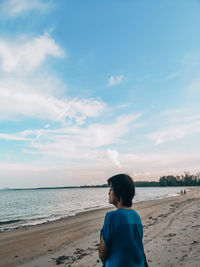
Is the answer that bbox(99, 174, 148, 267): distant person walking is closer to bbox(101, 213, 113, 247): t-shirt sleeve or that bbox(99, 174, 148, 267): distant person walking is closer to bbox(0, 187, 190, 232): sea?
bbox(101, 213, 113, 247): t-shirt sleeve

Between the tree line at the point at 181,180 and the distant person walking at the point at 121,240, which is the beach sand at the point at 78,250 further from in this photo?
the tree line at the point at 181,180

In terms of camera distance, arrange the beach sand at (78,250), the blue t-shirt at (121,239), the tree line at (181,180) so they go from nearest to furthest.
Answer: the blue t-shirt at (121,239) → the beach sand at (78,250) → the tree line at (181,180)

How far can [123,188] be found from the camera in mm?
2172

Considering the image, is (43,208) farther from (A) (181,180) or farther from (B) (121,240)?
(A) (181,180)

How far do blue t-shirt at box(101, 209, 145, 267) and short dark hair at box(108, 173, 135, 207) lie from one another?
0.51 ft

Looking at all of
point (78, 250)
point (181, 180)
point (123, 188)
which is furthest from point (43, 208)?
point (181, 180)

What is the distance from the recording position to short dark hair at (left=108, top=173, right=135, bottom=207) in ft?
7.05

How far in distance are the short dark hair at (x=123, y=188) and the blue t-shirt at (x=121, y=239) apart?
16cm

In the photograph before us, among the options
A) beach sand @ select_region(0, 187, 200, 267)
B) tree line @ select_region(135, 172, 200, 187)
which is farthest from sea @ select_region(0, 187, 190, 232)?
tree line @ select_region(135, 172, 200, 187)

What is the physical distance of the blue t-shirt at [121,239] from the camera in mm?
1934

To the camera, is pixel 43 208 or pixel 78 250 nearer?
pixel 78 250

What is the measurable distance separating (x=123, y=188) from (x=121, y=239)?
50 cm

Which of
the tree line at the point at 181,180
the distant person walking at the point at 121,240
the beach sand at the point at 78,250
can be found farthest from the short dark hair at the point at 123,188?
the tree line at the point at 181,180

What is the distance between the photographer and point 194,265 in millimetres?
4547
